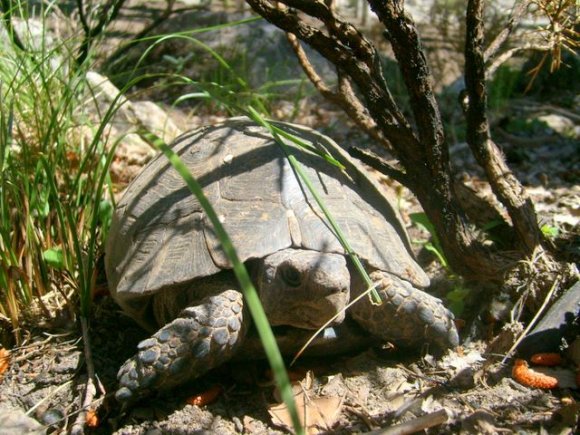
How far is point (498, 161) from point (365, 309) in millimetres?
928

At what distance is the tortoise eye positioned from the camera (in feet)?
7.08

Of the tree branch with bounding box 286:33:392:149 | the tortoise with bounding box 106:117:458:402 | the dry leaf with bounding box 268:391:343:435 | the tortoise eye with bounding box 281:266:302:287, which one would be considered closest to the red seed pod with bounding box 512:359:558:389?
the tortoise with bounding box 106:117:458:402

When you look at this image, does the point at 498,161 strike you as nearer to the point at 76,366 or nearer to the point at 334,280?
the point at 334,280

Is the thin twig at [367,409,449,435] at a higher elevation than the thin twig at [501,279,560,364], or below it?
below

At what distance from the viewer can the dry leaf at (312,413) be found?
7.08 feet

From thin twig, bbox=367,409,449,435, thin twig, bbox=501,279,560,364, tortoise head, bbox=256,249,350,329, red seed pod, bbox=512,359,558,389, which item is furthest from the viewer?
thin twig, bbox=501,279,560,364

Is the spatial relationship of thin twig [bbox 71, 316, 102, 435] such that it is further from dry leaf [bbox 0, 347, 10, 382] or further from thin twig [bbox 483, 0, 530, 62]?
thin twig [bbox 483, 0, 530, 62]

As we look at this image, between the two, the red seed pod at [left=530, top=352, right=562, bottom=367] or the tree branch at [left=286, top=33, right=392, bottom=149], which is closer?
the red seed pod at [left=530, top=352, right=562, bottom=367]

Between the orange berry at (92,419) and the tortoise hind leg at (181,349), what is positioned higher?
the tortoise hind leg at (181,349)

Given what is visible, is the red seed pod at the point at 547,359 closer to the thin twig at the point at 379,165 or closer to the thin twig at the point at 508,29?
the thin twig at the point at 379,165

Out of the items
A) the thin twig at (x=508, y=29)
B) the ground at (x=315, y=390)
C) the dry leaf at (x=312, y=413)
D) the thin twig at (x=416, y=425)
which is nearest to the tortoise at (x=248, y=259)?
the ground at (x=315, y=390)

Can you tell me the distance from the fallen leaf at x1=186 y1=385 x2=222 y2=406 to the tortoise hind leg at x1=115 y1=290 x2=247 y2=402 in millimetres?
99

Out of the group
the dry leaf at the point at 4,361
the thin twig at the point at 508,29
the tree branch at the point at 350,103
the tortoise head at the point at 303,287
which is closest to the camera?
the tortoise head at the point at 303,287

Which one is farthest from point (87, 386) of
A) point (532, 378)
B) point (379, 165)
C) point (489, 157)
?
point (489, 157)
